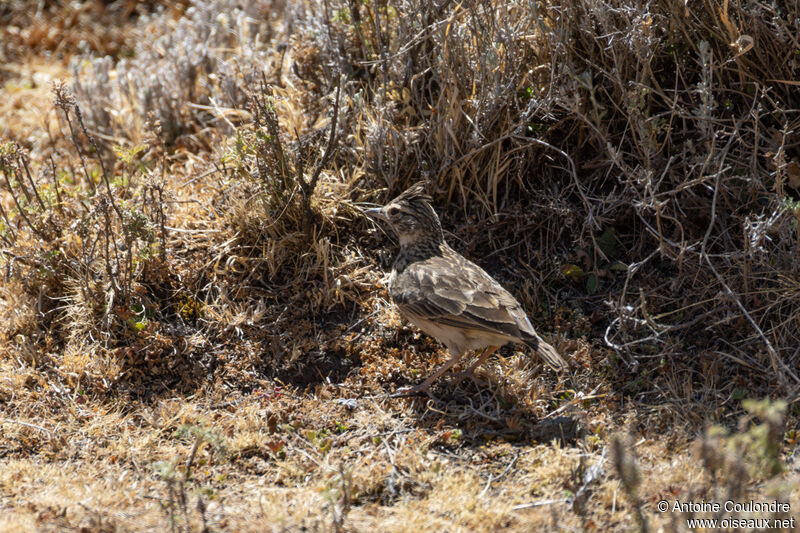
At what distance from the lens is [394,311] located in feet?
19.8

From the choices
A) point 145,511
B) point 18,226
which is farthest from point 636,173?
point 18,226

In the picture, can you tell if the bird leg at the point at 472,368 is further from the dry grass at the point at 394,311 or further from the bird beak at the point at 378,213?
the bird beak at the point at 378,213

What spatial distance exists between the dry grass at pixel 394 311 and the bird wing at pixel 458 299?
0.47m

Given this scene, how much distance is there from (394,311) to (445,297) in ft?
2.49

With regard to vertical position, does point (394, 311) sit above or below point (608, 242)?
below

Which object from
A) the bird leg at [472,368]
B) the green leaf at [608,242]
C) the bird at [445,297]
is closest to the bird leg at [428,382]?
the bird at [445,297]

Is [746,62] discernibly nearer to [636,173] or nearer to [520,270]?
[636,173]

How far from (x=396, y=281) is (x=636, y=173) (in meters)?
1.88

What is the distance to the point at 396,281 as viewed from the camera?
565cm

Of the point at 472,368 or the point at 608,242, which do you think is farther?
the point at 608,242

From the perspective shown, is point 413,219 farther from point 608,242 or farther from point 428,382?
point 608,242

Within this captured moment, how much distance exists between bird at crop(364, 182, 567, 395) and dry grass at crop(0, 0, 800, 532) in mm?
341

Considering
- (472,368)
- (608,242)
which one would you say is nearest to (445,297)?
(472,368)

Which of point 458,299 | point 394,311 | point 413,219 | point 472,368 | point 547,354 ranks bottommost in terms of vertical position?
point 472,368
